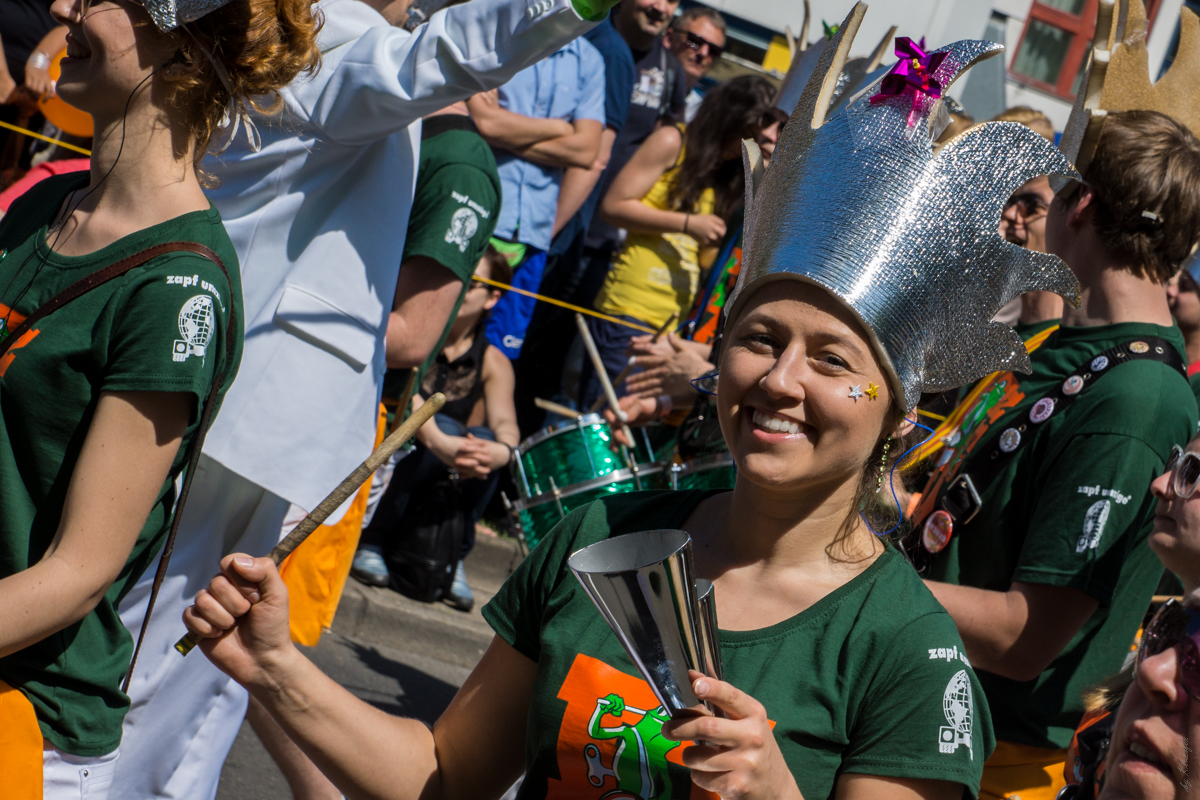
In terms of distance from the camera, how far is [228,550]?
2748mm

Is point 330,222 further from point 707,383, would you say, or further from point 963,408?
point 963,408

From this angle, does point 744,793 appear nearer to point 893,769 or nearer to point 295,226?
point 893,769

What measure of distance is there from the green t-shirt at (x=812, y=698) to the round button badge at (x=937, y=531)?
90 centimetres

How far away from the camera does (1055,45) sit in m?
18.4

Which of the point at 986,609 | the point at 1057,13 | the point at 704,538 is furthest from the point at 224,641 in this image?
the point at 1057,13

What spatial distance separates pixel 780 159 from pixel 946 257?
0.34m

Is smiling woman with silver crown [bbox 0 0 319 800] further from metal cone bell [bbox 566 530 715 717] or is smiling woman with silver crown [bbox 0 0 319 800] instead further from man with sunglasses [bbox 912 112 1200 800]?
man with sunglasses [bbox 912 112 1200 800]

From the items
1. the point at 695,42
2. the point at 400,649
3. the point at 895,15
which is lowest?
the point at 400,649

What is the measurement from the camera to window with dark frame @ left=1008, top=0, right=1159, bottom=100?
18.2 meters

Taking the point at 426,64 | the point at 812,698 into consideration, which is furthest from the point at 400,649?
the point at 812,698

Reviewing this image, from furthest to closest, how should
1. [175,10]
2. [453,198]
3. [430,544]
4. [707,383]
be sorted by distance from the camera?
1. [430,544]
2. [707,383]
3. [453,198]
4. [175,10]

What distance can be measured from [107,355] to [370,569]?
368 cm

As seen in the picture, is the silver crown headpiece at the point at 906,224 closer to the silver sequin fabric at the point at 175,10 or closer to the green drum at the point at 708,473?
the silver sequin fabric at the point at 175,10

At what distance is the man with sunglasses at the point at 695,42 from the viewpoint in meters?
6.90
